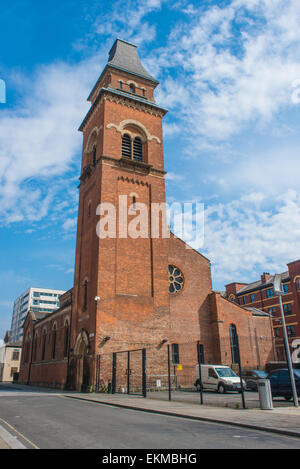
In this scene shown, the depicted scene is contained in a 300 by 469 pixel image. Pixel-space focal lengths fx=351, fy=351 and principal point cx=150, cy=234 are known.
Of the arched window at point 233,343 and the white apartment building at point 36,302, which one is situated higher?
the white apartment building at point 36,302

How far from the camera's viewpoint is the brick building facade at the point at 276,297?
50.7 m

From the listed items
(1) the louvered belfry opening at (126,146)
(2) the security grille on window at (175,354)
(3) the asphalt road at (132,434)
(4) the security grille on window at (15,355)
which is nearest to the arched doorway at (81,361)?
(2) the security grille on window at (175,354)

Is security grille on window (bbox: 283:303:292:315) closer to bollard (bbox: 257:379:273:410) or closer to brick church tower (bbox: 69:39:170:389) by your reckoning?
brick church tower (bbox: 69:39:170:389)

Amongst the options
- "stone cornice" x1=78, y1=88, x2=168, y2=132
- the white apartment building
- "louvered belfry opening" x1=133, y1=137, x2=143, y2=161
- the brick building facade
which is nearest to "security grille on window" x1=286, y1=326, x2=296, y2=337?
the brick building facade

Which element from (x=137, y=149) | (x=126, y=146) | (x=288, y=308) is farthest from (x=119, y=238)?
(x=288, y=308)

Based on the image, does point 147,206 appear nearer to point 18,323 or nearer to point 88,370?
point 88,370

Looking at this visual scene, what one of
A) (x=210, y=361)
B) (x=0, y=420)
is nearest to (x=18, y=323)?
(x=210, y=361)

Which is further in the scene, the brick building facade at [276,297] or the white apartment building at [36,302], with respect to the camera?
the white apartment building at [36,302]

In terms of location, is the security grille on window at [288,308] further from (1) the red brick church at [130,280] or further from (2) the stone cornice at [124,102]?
(2) the stone cornice at [124,102]

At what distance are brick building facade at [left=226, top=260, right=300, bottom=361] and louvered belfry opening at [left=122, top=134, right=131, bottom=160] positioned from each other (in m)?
27.9

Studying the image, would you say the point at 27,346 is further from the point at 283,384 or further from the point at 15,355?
the point at 283,384

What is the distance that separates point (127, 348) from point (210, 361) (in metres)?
9.09

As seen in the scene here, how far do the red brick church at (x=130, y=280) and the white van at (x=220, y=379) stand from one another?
11.0 feet
